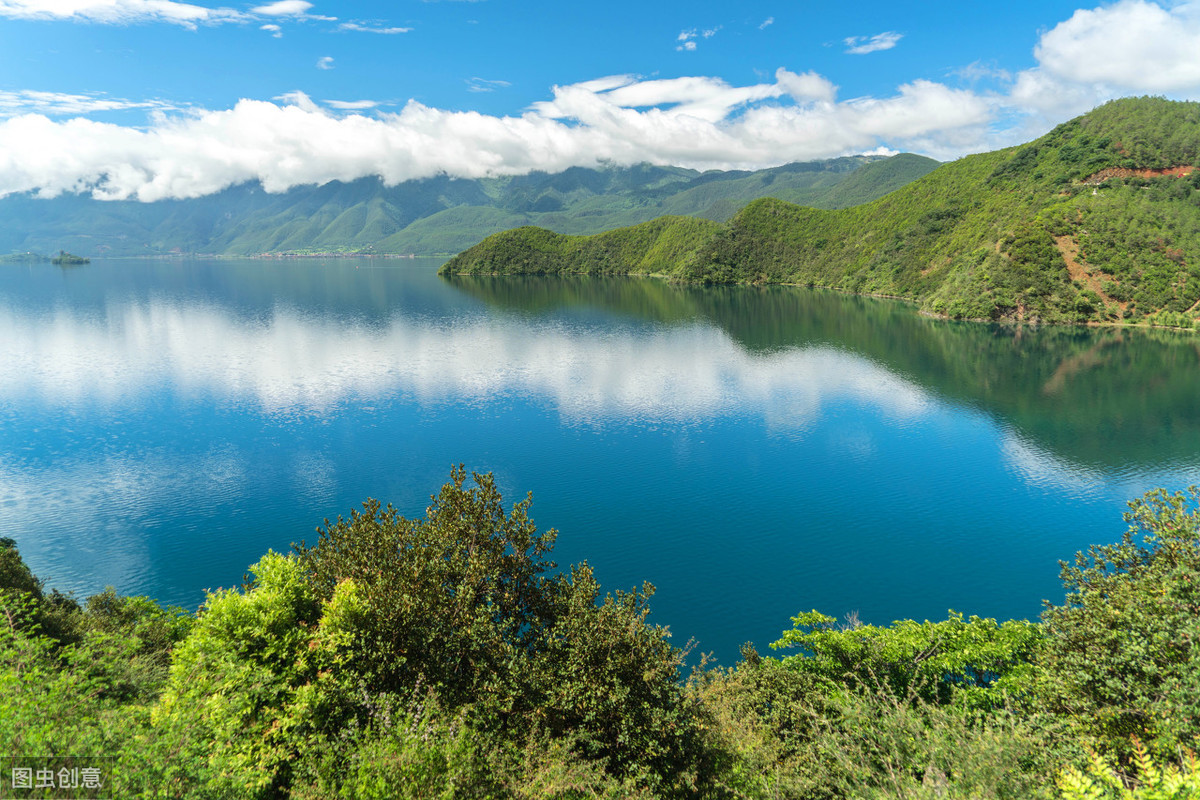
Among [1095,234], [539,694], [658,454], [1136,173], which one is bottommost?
[658,454]

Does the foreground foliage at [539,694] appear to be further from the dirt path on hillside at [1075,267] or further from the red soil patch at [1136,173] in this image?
the red soil patch at [1136,173]

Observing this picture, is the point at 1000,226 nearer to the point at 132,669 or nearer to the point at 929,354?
the point at 929,354

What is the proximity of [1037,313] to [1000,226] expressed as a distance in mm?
37474

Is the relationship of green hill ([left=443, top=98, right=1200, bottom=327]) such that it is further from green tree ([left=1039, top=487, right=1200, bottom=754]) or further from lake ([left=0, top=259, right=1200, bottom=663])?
green tree ([left=1039, top=487, right=1200, bottom=754])

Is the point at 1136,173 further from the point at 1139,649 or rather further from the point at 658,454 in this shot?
the point at 1139,649

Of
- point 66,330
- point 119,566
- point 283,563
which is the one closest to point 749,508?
point 283,563

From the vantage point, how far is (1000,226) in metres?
170

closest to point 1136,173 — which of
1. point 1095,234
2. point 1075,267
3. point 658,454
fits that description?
point 1095,234

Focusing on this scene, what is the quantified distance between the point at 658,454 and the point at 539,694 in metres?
42.7

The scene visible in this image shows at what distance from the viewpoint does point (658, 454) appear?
63062 mm

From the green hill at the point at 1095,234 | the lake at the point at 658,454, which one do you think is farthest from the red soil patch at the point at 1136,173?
the lake at the point at 658,454

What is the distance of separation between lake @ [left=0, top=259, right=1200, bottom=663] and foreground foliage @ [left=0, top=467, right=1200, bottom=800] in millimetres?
12268

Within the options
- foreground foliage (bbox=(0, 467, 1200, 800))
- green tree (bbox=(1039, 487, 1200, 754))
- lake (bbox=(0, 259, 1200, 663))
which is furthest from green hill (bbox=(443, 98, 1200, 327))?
foreground foliage (bbox=(0, 467, 1200, 800))

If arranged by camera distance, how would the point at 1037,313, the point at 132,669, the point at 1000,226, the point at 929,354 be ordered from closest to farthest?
the point at 132,669, the point at 929,354, the point at 1037,313, the point at 1000,226
